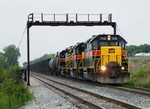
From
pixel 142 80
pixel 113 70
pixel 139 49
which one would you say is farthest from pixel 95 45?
pixel 139 49

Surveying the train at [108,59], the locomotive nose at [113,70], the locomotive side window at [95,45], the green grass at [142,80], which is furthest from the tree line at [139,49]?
the locomotive nose at [113,70]

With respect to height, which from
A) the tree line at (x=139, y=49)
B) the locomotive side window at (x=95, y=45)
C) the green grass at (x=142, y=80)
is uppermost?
the tree line at (x=139, y=49)

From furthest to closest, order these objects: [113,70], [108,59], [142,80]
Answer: [142,80], [108,59], [113,70]

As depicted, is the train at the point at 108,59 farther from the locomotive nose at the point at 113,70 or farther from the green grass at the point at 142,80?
the green grass at the point at 142,80

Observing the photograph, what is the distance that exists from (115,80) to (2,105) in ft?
40.7

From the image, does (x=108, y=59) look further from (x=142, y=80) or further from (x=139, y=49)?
(x=139, y=49)

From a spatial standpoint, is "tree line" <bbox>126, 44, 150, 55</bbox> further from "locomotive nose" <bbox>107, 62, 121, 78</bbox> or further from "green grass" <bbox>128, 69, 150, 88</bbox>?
"locomotive nose" <bbox>107, 62, 121, 78</bbox>

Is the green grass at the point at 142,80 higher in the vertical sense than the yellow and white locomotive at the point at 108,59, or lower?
lower

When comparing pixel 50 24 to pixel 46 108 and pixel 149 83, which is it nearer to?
pixel 149 83

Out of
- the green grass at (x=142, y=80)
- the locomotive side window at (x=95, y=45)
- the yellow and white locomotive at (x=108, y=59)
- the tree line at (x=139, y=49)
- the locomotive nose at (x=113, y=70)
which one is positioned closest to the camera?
the green grass at (x=142, y=80)

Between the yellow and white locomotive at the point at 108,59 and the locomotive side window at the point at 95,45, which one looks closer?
the yellow and white locomotive at the point at 108,59

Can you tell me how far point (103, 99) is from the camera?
15516 millimetres

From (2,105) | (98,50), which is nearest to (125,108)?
(2,105)

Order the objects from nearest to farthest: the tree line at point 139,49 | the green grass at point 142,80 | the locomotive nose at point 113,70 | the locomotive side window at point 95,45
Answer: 1. the green grass at point 142,80
2. the locomotive nose at point 113,70
3. the locomotive side window at point 95,45
4. the tree line at point 139,49
